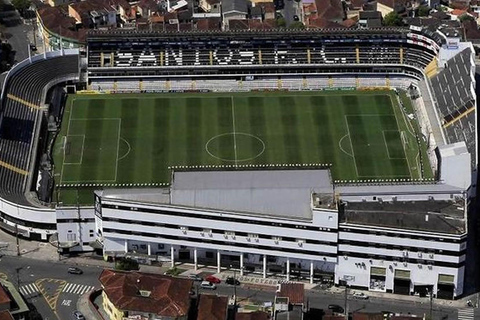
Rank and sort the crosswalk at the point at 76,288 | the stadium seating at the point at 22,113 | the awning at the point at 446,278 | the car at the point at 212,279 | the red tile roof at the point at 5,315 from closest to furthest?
the red tile roof at the point at 5,315 < the awning at the point at 446,278 < the crosswalk at the point at 76,288 < the car at the point at 212,279 < the stadium seating at the point at 22,113

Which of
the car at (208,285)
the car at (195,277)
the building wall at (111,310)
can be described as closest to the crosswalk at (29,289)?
the building wall at (111,310)

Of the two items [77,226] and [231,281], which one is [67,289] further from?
[231,281]

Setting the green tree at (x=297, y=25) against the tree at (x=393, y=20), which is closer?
the green tree at (x=297, y=25)

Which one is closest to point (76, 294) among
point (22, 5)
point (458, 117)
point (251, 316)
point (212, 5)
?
point (251, 316)

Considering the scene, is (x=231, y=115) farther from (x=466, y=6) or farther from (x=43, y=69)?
(x=466, y=6)

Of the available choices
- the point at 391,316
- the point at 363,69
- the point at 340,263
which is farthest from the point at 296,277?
the point at 363,69

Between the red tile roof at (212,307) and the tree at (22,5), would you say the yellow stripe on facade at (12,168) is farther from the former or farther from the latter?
the tree at (22,5)

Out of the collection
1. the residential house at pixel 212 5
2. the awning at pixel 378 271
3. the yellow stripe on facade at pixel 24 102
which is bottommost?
the awning at pixel 378 271

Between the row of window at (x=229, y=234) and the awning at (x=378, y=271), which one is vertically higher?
the row of window at (x=229, y=234)
